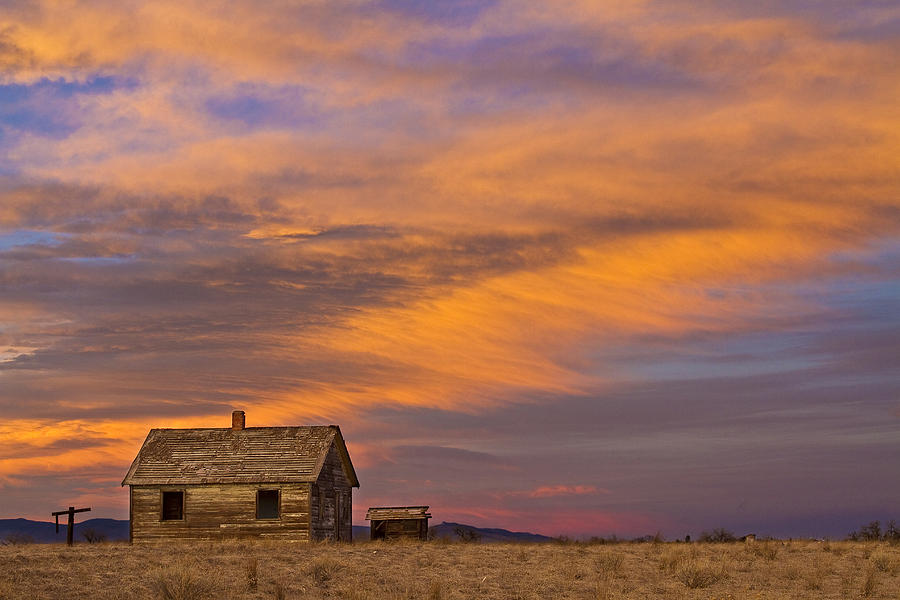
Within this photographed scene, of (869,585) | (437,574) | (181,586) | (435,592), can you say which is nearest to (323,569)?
(437,574)

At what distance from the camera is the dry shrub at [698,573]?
88.3 feet

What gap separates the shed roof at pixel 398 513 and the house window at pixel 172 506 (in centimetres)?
808

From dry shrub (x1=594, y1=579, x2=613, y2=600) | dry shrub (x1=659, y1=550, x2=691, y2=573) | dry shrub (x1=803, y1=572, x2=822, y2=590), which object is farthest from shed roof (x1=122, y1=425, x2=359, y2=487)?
dry shrub (x1=803, y1=572, x2=822, y2=590)

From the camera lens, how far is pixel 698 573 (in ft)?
90.7

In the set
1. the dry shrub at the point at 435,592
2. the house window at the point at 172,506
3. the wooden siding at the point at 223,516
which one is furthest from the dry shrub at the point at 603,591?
the house window at the point at 172,506

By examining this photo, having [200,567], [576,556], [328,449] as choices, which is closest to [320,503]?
[328,449]

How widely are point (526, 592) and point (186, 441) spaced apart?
922 inches

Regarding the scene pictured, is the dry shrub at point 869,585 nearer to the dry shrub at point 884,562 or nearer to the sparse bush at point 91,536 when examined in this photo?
the dry shrub at point 884,562

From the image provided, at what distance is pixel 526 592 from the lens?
82.2 feet

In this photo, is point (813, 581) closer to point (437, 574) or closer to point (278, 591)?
point (437, 574)

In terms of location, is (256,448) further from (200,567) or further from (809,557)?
(809,557)

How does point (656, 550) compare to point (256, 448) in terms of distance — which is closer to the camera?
point (656, 550)

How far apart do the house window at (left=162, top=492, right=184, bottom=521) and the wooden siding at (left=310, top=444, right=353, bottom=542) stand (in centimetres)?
557

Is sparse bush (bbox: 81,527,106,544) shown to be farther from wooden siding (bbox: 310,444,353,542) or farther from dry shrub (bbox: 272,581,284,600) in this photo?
dry shrub (bbox: 272,581,284,600)
